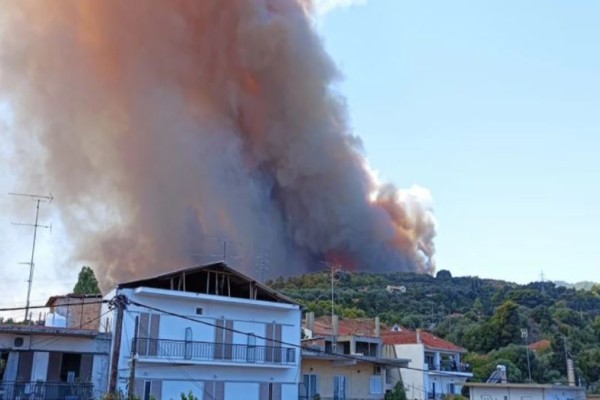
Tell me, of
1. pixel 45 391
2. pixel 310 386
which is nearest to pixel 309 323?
pixel 310 386

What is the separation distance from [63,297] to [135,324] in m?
7.42

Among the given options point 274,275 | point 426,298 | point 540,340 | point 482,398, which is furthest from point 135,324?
point 426,298


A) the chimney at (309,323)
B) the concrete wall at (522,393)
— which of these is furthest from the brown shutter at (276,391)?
the concrete wall at (522,393)

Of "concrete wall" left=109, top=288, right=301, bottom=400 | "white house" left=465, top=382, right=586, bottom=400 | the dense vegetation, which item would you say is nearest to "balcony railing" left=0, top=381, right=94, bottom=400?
"concrete wall" left=109, top=288, right=301, bottom=400

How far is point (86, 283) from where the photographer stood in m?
46.8

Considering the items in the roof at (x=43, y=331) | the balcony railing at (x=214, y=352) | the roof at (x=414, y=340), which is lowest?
the balcony railing at (x=214, y=352)

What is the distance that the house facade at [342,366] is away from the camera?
124ft

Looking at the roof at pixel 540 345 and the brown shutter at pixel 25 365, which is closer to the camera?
the brown shutter at pixel 25 365

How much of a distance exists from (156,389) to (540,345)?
58.0 metres

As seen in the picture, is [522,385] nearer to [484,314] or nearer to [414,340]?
[414,340]

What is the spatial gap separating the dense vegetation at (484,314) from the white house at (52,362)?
3145cm

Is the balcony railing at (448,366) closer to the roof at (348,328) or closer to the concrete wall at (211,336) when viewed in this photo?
the roof at (348,328)

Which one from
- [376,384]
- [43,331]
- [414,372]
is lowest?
[376,384]

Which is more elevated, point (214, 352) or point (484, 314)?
point (484, 314)
